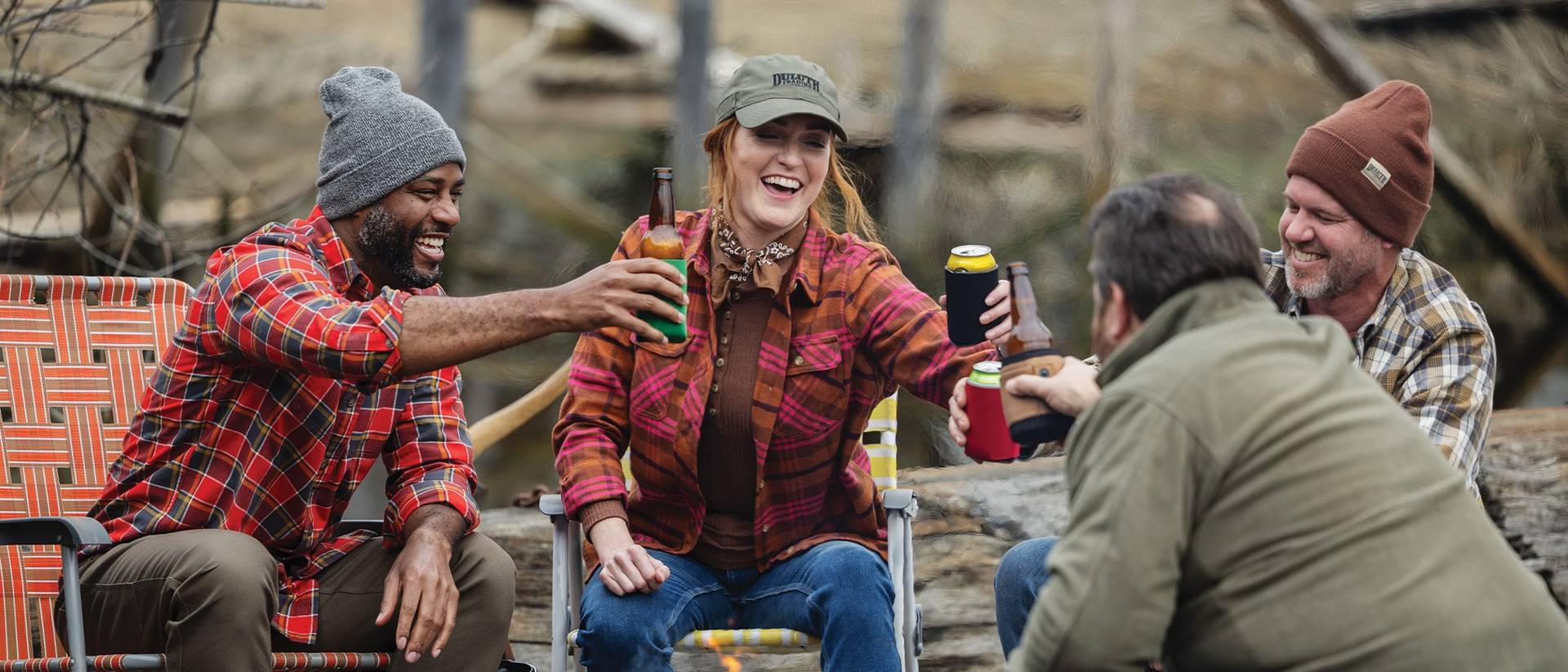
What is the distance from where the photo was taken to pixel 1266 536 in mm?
2156

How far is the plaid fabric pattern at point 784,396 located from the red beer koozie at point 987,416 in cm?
38

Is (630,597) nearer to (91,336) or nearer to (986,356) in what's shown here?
(986,356)

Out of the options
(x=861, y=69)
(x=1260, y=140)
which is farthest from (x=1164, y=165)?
(x=861, y=69)

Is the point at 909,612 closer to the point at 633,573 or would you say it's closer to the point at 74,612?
the point at 633,573

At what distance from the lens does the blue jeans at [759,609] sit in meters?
3.21

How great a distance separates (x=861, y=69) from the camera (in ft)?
29.0

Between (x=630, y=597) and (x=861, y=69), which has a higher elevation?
(x=861, y=69)

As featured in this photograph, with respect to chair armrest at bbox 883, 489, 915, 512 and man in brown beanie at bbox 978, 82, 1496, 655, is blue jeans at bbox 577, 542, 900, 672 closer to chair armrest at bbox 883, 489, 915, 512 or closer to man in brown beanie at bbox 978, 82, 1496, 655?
chair armrest at bbox 883, 489, 915, 512

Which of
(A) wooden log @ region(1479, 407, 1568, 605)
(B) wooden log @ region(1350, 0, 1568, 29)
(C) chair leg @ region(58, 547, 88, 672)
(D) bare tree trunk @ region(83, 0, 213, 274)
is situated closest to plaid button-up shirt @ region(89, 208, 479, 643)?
(C) chair leg @ region(58, 547, 88, 672)

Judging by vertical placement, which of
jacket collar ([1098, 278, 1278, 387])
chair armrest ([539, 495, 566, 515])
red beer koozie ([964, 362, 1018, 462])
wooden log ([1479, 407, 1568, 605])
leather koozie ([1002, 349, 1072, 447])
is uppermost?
jacket collar ([1098, 278, 1278, 387])

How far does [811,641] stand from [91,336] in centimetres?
181

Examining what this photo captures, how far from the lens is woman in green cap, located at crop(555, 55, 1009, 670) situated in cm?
344

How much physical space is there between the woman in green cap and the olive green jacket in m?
1.18

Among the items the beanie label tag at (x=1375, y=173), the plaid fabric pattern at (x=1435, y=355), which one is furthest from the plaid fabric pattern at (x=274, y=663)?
the beanie label tag at (x=1375, y=173)
